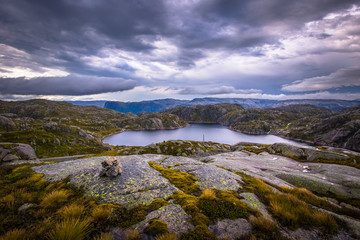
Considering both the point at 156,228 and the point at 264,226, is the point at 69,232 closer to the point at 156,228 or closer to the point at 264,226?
the point at 156,228

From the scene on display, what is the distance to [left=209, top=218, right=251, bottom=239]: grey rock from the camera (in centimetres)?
769

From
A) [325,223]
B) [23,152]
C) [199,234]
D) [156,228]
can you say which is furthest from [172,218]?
[23,152]

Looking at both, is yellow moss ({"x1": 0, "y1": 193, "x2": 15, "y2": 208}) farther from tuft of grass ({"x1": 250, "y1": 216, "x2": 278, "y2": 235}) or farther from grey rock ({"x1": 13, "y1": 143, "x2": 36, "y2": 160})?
grey rock ({"x1": 13, "y1": 143, "x2": 36, "y2": 160})

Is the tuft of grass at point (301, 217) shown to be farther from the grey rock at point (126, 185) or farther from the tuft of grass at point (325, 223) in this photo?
the grey rock at point (126, 185)

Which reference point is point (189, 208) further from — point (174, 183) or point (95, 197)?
point (95, 197)

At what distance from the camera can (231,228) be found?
26.7 ft

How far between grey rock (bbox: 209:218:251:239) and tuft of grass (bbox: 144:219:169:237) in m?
2.78

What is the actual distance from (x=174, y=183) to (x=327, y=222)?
37.7 ft

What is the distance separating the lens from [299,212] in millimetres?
9609

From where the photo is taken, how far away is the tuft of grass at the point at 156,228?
24.5 feet

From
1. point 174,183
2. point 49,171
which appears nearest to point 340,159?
point 174,183

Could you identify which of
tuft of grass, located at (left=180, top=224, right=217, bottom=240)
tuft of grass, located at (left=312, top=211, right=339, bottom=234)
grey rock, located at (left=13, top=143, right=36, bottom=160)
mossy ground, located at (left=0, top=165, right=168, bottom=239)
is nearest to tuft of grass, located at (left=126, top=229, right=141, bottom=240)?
mossy ground, located at (left=0, top=165, right=168, bottom=239)

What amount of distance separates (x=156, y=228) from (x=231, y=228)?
4.45m

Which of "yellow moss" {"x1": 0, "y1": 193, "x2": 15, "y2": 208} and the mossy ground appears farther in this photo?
"yellow moss" {"x1": 0, "y1": 193, "x2": 15, "y2": 208}
